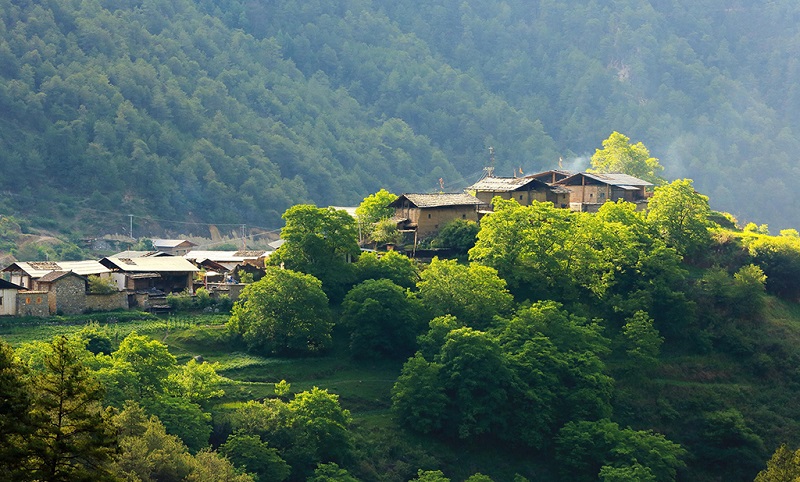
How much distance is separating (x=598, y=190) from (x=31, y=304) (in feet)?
151

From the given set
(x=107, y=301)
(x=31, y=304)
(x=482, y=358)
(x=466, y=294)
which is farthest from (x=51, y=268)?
(x=482, y=358)

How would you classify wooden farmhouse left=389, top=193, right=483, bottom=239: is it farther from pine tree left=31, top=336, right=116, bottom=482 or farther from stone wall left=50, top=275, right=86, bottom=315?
pine tree left=31, top=336, right=116, bottom=482

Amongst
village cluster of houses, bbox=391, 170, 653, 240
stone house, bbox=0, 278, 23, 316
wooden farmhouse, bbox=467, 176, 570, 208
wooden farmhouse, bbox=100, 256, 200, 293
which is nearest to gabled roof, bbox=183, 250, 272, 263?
wooden farmhouse, bbox=100, 256, 200, 293

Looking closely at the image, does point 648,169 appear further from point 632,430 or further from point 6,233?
point 6,233

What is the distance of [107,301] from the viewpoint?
72750 millimetres

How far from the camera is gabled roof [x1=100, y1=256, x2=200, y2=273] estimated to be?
250 ft

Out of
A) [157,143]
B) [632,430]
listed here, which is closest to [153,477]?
[632,430]

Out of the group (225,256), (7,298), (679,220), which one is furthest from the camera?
(225,256)

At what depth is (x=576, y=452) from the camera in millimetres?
63406

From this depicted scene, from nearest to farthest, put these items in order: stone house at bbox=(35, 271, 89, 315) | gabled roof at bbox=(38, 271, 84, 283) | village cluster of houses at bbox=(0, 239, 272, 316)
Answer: village cluster of houses at bbox=(0, 239, 272, 316), stone house at bbox=(35, 271, 89, 315), gabled roof at bbox=(38, 271, 84, 283)

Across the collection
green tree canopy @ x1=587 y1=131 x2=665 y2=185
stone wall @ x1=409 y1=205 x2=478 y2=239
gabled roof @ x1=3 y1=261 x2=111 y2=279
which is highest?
green tree canopy @ x1=587 y1=131 x2=665 y2=185

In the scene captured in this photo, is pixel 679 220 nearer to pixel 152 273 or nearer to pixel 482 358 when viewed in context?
pixel 482 358

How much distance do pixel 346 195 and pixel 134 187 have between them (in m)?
39.4

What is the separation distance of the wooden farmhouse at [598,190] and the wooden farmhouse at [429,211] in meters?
10.8
